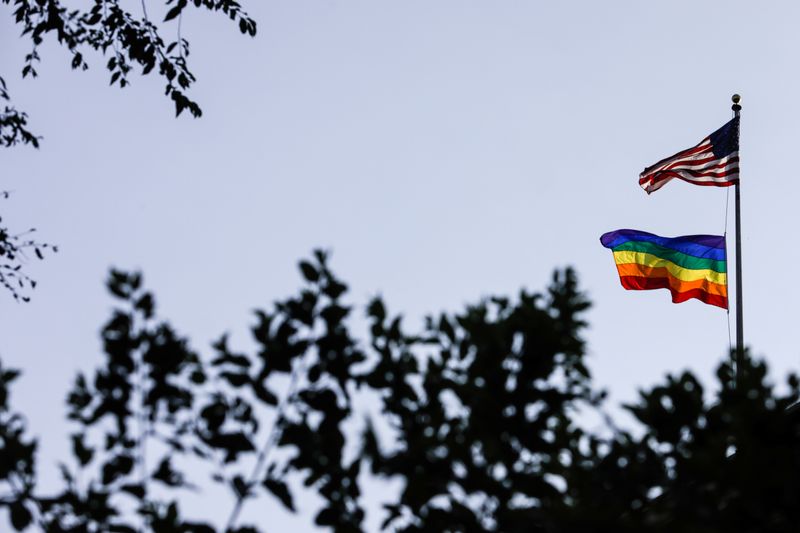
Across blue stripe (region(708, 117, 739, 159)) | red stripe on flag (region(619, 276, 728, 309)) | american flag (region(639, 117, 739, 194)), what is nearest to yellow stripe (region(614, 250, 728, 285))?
red stripe on flag (region(619, 276, 728, 309))

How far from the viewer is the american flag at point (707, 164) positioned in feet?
55.5

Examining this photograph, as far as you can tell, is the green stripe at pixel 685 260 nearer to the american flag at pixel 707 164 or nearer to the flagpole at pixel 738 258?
the flagpole at pixel 738 258

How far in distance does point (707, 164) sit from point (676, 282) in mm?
2005

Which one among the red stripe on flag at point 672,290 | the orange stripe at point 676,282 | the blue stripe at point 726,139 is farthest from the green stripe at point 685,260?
the blue stripe at point 726,139

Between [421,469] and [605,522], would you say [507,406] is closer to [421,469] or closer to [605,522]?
[421,469]

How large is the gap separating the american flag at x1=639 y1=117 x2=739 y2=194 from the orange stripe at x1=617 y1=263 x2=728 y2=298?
4.60 feet

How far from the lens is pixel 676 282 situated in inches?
649

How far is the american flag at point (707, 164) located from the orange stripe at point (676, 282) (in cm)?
140

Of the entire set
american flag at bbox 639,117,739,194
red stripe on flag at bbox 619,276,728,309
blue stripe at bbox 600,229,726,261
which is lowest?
red stripe on flag at bbox 619,276,728,309

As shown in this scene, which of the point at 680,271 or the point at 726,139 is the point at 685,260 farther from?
the point at 726,139

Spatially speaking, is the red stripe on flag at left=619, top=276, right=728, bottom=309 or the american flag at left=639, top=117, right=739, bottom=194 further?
the american flag at left=639, top=117, right=739, bottom=194

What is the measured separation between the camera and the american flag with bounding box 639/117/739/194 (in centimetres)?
1691

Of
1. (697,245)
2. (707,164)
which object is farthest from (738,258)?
(707,164)

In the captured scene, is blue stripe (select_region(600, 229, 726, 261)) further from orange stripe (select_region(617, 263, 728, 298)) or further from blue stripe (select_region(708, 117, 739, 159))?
blue stripe (select_region(708, 117, 739, 159))
